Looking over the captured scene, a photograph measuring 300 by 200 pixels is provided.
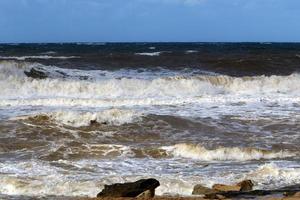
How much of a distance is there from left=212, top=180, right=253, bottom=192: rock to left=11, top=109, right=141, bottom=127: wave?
23.4 ft

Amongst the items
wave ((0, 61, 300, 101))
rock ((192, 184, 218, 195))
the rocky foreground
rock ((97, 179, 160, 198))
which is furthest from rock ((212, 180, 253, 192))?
wave ((0, 61, 300, 101))

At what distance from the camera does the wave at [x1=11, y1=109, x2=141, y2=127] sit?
15266 millimetres

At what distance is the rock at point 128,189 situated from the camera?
25.1ft

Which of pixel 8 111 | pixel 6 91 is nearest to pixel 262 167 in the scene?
pixel 8 111

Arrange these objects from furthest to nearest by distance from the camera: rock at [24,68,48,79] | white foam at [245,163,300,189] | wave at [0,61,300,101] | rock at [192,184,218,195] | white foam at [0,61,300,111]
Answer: rock at [24,68,48,79] < wave at [0,61,300,101] < white foam at [0,61,300,111] < white foam at [245,163,300,189] < rock at [192,184,218,195]

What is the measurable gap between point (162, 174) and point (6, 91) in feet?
46.8

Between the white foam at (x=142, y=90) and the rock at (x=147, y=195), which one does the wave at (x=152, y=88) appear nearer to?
the white foam at (x=142, y=90)

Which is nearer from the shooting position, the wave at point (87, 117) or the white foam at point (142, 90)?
the wave at point (87, 117)

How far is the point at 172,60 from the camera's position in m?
38.6

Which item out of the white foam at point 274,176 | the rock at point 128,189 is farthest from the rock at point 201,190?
the white foam at point 274,176

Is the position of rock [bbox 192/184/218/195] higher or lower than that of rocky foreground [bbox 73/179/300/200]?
lower

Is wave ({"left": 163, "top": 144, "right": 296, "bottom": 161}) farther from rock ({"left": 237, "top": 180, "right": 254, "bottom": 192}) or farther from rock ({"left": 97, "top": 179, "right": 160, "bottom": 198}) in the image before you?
rock ({"left": 97, "top": 179, "right": 160, "bottom": 198})

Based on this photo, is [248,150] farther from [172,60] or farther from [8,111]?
[172,60]

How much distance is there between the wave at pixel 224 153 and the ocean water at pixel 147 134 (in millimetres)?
20
